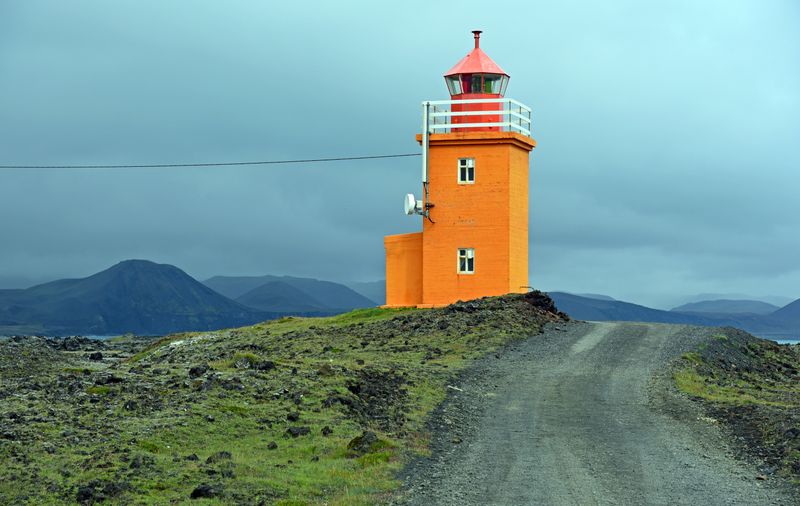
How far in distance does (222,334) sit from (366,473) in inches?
1436

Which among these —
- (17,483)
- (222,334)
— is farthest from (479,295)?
(17,483)

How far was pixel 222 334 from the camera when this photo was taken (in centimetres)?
5416

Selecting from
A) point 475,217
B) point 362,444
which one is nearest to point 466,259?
point 475,217

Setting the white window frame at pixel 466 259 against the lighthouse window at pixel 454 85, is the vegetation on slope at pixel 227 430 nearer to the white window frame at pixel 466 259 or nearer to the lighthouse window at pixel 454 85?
the white window frame at pixel 466 259

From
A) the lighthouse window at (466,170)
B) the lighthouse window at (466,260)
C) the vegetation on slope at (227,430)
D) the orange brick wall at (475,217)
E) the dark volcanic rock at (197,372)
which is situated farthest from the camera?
the lighthouse window at (466,260)

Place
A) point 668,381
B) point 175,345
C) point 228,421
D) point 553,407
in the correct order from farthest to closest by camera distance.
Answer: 1. point 175,345
2. point 668,381
3. point 553,407
4. point 228,421

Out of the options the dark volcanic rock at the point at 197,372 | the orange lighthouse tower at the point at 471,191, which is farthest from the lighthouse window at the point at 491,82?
the dark volcanic rock at the point at 197,372

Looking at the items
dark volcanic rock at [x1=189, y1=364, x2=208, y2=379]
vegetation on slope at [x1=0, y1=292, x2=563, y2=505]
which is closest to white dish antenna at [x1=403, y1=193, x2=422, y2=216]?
vegetation on slope at [x1=0, y1=292, x2=563, y2=505]

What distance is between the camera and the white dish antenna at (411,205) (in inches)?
1845

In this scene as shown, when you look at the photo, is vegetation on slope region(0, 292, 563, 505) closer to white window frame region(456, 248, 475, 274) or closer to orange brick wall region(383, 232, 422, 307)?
white window frame region(456, 248, 475, 274)

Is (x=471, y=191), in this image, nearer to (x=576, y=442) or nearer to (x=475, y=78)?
(x=475, y=78)

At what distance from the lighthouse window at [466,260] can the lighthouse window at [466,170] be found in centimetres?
314

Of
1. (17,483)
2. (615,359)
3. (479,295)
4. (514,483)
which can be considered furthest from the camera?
(479,295)

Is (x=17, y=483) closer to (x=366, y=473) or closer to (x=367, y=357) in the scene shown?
(x=366, y=473)
